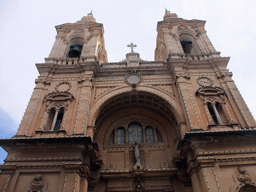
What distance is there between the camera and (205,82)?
16828 mm

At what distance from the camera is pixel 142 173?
14586 millimetres

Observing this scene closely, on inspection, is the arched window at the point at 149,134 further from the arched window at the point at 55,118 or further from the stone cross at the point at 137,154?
the arched window at the point at 55,118

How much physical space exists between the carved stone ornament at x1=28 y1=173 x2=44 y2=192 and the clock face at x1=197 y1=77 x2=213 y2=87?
1326 centimetres

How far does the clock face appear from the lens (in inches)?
654

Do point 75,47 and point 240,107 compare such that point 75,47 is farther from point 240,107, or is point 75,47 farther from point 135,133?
point 240,107

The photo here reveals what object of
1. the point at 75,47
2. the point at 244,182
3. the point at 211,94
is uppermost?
the point at 75,47

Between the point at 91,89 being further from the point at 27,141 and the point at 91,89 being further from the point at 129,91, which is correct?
the point at 27,141

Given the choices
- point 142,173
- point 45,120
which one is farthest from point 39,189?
point 142,173

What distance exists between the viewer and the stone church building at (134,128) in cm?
1174

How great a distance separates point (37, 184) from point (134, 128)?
914 cm

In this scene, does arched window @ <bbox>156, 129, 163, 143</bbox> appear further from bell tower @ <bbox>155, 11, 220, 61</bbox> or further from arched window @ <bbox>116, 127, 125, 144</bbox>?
bell tower @ <bbox>155, 11, 220, 61</bbox>

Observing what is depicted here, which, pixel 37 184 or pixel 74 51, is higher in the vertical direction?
pixel 74 51

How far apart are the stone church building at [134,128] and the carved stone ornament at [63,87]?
8cm

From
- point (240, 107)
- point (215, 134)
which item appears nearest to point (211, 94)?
point (240, 107)
